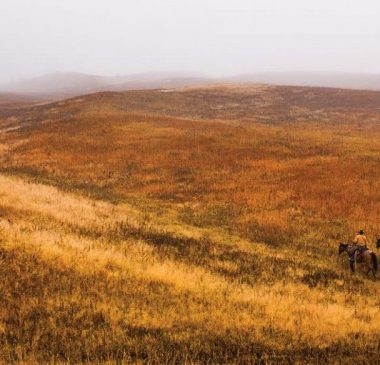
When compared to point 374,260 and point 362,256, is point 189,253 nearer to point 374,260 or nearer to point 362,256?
point 362,256

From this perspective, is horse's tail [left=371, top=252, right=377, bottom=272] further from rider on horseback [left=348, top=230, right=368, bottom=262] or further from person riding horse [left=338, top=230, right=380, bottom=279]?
rider on horseback [left=348, top=230, right=368, bottom=262]

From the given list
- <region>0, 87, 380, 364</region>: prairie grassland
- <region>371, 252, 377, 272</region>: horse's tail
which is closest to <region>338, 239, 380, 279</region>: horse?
<region>371, 252, 377, 272</region>: horse's tail

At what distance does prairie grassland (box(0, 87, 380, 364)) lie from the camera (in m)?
7.89

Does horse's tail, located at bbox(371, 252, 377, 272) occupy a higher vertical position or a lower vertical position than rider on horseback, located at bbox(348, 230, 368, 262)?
lower

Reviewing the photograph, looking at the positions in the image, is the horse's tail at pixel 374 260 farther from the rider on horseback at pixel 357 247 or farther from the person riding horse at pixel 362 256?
the rider on horseback at pixel 357 247

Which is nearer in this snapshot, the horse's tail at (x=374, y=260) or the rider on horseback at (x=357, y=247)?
the horse's tail at (x=374, y=260)

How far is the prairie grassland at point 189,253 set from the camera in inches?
311

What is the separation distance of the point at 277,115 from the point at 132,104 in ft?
72.4

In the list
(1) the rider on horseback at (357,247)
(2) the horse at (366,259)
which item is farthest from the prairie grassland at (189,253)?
(1) the rider on horseback at (357,247)

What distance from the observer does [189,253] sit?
1416 centimetres

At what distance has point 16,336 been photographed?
24.9 ft

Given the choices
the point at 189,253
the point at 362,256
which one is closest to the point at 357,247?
the point at 362,256

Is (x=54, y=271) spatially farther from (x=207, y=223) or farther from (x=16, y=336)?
(x=207, y=223)

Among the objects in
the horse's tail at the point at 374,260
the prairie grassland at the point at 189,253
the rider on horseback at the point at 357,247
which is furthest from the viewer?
the rider on horseback at the point at 357,247
